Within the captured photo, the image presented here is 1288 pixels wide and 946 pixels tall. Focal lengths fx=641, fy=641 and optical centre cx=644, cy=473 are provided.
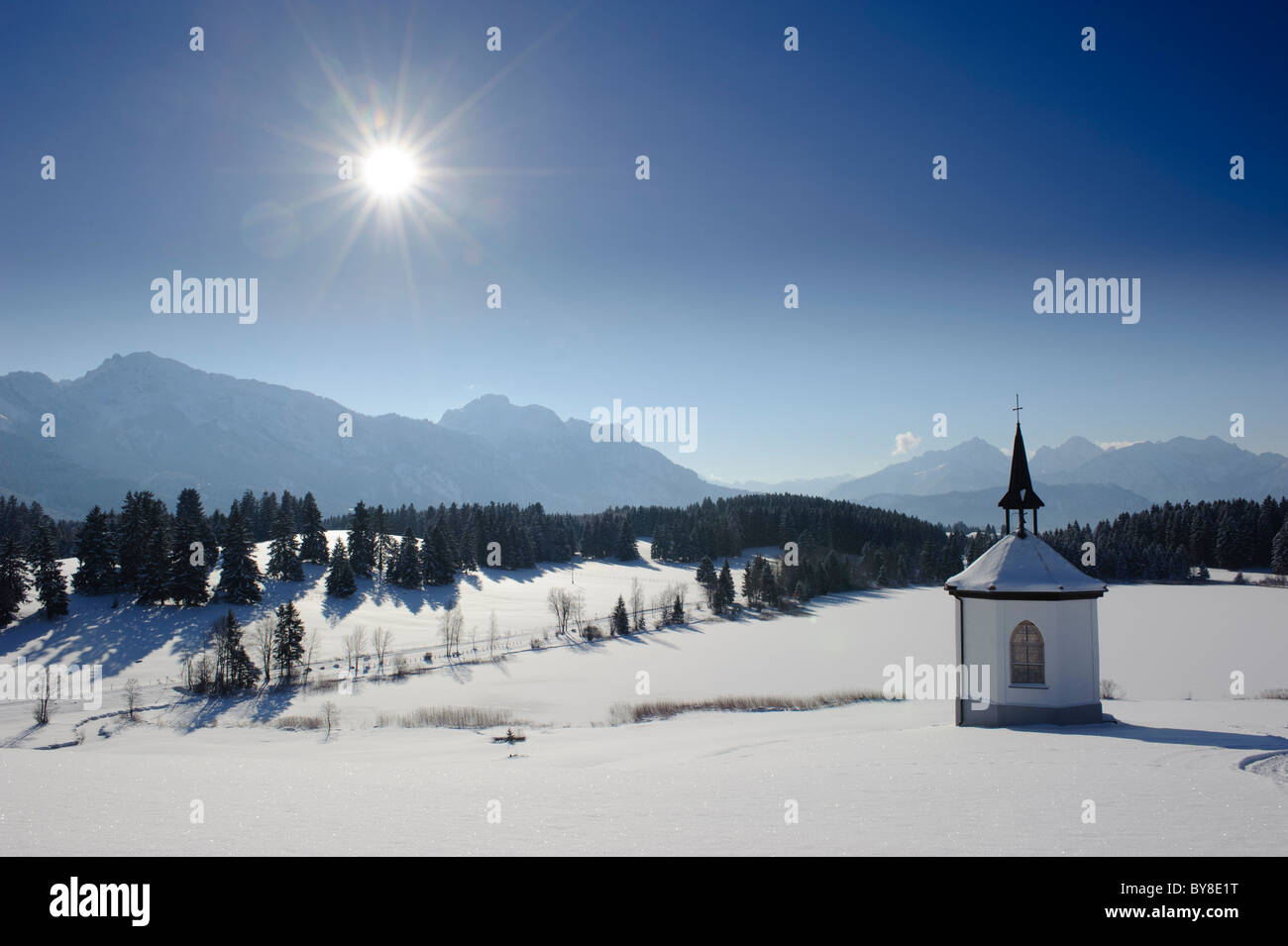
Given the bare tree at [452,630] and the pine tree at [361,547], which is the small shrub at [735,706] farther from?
the pine tree at [361,547]

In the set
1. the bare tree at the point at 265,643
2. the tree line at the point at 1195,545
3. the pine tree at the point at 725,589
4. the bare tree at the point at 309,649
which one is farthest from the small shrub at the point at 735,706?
the tree line at the point at 1195,545

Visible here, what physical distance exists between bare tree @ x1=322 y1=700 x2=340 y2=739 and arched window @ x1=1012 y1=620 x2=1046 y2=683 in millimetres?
30631

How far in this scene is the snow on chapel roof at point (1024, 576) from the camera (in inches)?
696

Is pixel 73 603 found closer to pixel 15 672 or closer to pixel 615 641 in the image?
pixel 15 672

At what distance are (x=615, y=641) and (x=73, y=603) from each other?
173ft

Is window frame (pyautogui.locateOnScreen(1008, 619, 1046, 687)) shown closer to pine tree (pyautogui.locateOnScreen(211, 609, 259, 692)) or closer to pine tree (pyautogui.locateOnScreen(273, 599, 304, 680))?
pine tree (pyautogui.locateOnScreen(273, 599, 304, 680))

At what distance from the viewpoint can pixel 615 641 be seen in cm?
6562

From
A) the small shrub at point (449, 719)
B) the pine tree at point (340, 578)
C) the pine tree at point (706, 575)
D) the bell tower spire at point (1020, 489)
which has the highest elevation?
the bell tower spire at point (1020, 489)

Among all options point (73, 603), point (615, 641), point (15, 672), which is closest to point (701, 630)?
point (615, 641)

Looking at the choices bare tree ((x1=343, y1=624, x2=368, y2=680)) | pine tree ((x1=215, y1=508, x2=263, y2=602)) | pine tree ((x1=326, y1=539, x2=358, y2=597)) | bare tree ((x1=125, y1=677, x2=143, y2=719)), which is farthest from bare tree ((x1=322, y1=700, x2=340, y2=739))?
pine tree ((x1=326, y1=539, x2=358, y2=597))

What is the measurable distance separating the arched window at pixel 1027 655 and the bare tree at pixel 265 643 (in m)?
49.7

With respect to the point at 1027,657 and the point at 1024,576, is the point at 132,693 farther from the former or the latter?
the point at 1024,576

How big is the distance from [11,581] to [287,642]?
31273 mm

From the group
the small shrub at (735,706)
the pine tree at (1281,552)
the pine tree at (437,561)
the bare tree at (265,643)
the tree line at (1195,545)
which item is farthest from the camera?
the tree line at (1195,545)
